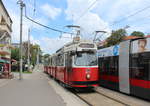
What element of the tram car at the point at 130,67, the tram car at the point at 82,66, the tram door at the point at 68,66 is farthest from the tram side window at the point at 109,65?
the tram door at the point at 68,66

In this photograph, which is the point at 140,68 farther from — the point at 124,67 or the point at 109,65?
the point at 109,65

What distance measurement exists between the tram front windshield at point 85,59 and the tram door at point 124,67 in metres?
1.71

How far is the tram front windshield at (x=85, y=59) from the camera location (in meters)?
13.3

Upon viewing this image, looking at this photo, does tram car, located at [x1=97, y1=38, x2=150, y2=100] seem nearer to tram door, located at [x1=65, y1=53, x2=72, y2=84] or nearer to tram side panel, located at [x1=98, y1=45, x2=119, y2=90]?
tram side panel, located at [x1=98, y1=45, x2=119, y2=90]

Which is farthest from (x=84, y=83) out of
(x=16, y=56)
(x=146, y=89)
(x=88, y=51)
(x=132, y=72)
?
(x=16, y=56)

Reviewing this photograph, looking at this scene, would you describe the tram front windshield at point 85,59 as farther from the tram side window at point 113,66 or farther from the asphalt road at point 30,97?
the asphalt road at point 30,97

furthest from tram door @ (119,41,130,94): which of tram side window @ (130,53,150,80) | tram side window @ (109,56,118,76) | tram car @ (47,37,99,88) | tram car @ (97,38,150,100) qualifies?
tram car @ (47,37,99,88)

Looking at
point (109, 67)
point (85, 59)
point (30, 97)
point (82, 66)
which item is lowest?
point (30, 97)

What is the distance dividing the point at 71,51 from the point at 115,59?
111 inches

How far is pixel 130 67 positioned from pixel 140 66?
0.95 meters

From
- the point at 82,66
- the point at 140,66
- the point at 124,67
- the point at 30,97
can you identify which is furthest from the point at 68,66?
the point at 140,66

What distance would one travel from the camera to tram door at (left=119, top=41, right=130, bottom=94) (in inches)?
471

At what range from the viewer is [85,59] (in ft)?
44.0

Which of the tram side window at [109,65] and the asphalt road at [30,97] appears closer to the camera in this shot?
the asphalt road at [30,97]
